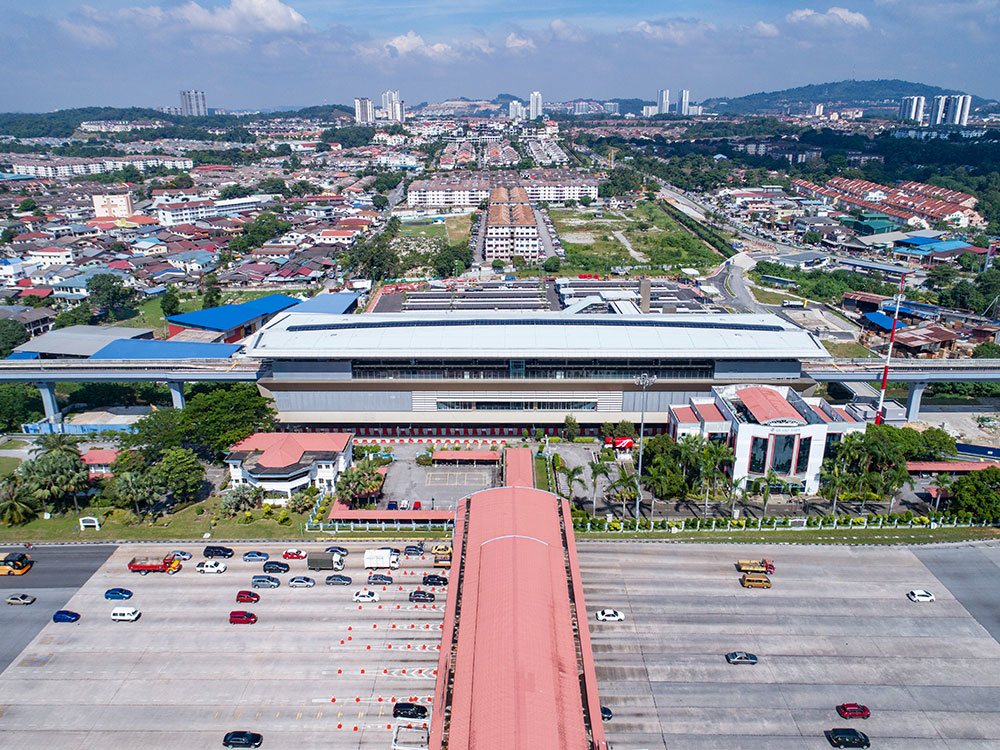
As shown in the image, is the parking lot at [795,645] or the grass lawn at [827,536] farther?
the grass lawn at [827,536]

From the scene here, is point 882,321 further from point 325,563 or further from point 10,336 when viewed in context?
point 10,336

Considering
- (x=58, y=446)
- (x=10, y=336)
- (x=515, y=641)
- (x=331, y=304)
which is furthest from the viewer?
(x=331, y=304)

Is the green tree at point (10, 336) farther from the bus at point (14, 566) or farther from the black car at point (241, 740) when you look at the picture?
the black car at point (241, 740)

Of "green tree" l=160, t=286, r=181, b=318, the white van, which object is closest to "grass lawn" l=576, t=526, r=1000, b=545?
the white van

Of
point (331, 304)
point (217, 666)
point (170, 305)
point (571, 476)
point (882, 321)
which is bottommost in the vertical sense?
point (217, 666)

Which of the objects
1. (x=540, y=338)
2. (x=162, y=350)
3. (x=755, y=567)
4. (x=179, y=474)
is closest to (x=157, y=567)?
(x=179, y=474)

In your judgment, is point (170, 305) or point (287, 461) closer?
point (287, 461)

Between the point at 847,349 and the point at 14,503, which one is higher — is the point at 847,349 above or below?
above

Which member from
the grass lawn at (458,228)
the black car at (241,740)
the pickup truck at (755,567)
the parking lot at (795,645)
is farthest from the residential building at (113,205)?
the pickup truck at (755,567)
